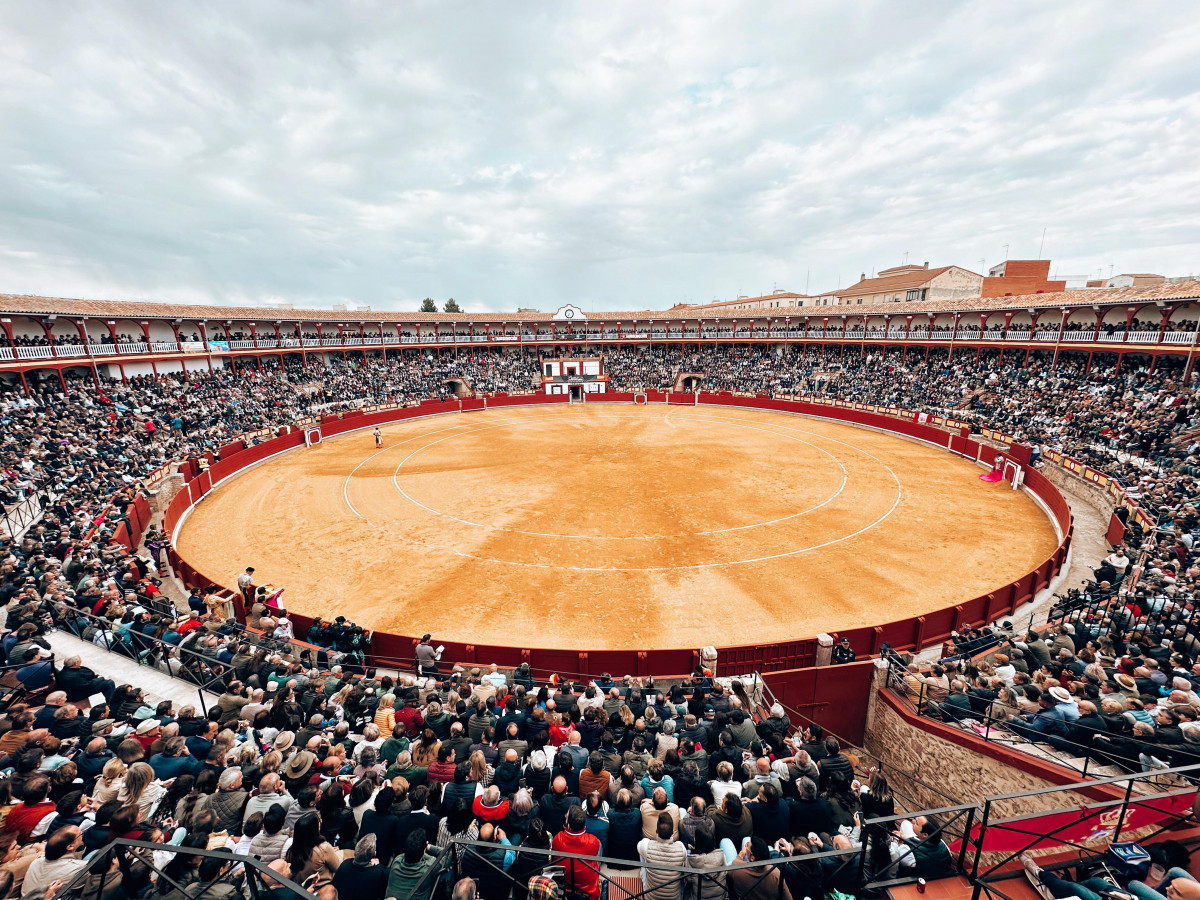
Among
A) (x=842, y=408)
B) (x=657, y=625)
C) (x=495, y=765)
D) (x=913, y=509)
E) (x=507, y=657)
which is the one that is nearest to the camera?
(x=495, y=765)

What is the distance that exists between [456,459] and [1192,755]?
105 ft

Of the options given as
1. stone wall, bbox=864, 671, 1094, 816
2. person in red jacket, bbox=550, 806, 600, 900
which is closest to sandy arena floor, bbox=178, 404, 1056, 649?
stone wall, bbox=864, 671, 1094, 816

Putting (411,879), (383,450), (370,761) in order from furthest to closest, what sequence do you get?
(383,450) → (370,761) → (411,879)

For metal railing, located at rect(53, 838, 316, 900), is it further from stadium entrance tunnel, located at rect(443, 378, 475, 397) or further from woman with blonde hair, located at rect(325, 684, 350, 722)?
stadium entrance tunnel, located at rect(443, 378, 475, 397)

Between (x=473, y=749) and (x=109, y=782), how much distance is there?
3994mm

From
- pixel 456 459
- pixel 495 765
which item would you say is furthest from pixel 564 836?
pixel 456 459

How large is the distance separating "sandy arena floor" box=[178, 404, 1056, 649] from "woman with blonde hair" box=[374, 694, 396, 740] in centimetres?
569

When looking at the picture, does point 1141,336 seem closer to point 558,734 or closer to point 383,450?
point 558,734

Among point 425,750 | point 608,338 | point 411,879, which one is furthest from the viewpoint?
point 608,338

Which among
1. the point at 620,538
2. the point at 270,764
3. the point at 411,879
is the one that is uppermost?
the point at 411,879

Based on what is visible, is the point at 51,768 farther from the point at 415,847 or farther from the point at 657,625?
the point at 657,625

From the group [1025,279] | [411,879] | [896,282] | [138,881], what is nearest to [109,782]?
[138,881]

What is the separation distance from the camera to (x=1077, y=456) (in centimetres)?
2783

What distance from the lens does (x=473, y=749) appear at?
7191 mm
